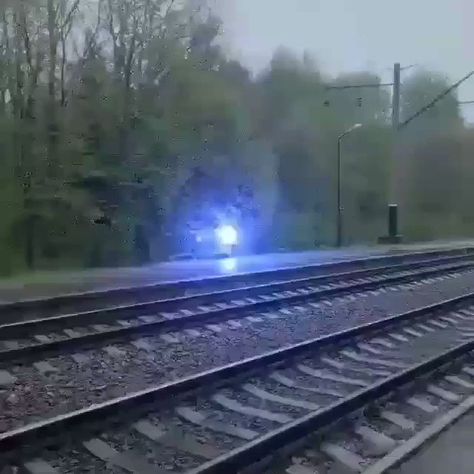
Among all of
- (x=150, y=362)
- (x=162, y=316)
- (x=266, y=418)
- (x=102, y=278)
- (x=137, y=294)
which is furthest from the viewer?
(x=102, y=278)

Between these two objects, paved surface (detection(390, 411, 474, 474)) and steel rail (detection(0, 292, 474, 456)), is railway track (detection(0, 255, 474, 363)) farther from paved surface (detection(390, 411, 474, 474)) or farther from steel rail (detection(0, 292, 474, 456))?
paved surface (detection(390, 411, 474, 474))

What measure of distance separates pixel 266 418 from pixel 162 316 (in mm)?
6746

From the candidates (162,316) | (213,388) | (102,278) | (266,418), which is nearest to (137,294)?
(162,316)

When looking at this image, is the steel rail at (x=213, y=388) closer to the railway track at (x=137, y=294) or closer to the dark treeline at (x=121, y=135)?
the railway track at (x=137, y=294)

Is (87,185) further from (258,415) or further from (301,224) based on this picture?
(258,415)

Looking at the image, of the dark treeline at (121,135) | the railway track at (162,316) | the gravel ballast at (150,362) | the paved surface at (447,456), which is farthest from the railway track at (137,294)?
the paved surface at (447,456)

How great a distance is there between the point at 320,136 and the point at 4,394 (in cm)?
4628

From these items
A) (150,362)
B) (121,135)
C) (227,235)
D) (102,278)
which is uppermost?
(121,135)

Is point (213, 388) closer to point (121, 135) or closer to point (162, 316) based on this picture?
point (162, 316)

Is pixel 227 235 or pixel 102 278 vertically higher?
pixel 227 235

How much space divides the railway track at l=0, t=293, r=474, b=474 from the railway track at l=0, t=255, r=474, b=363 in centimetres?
250

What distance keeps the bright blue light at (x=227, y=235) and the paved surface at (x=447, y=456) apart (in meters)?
29.2

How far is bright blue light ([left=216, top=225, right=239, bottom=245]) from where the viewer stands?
3622 centimetres

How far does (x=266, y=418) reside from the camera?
24.4ft
